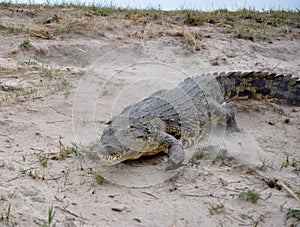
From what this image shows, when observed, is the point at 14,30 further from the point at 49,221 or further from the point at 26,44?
the point at 49,221

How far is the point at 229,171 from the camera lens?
3199mm

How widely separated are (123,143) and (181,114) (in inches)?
40.2

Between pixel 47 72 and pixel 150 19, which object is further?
pixel 150 19

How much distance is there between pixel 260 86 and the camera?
16.6 ft

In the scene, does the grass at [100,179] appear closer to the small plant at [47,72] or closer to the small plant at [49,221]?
the small plant at [49,221]

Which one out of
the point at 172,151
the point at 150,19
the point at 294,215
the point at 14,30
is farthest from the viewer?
the point at 150,19

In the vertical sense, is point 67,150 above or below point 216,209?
above

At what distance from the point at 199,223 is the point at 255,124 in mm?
2058

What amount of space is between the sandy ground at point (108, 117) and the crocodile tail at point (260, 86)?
212 mm

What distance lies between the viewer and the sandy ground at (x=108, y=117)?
2624 mm

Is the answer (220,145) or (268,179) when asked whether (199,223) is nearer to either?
(268,179)

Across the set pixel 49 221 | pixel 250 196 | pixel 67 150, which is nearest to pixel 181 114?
pixel 67 150

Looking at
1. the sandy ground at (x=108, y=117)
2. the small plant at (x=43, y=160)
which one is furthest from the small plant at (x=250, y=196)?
the small plant at (x=43, y=160)

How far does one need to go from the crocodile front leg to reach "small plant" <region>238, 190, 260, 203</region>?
2.00 feet
